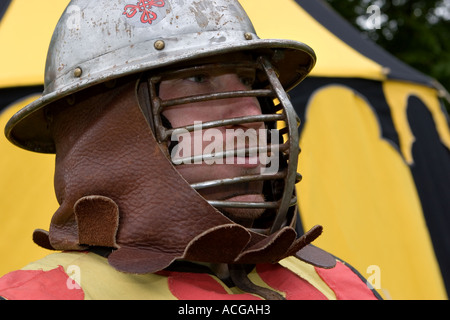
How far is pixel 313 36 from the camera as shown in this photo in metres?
3.30

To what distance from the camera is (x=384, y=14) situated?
816 cm

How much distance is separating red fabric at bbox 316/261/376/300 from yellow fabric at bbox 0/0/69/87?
161cm

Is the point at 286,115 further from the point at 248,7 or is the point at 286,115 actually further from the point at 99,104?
the point at 248,7

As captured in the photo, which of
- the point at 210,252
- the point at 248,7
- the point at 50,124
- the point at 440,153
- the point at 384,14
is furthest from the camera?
the point at 384,14

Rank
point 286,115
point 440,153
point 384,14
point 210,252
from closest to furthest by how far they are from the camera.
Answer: point 210,252, point 286,115, point 440,153, point 384,14

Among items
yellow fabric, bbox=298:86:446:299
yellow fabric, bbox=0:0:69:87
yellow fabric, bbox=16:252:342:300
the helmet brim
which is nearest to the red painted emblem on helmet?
the helmet brim

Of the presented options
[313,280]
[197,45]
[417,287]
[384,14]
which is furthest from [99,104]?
[384,14]

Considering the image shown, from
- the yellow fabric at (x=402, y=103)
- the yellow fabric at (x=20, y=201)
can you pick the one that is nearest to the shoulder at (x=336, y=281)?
the yellow fabric at (x=20, y=201)

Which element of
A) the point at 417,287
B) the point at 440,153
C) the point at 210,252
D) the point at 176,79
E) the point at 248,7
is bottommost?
the point at 417,287

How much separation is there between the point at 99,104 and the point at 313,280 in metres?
0.65

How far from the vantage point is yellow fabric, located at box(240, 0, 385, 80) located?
313 cm

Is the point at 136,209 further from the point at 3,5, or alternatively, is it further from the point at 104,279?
the point at 3,5

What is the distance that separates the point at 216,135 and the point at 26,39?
1837 millimetres

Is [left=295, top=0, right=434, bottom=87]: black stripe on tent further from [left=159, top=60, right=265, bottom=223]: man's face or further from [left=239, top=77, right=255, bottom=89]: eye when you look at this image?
[left=159, top=60, right=265, bottom=223]: man's face
